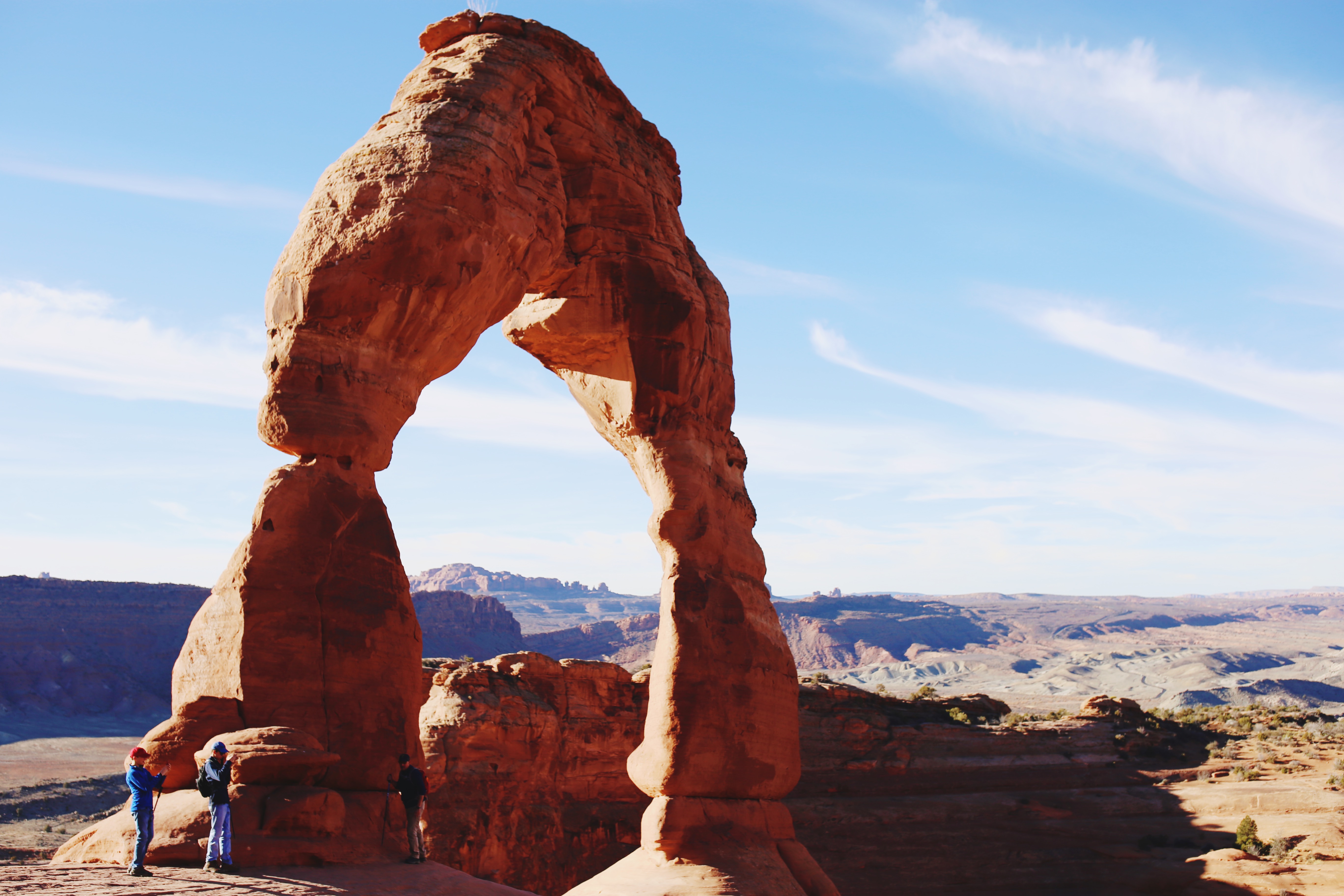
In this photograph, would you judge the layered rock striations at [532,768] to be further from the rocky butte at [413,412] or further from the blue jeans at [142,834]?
the blue jeans at [142,834]

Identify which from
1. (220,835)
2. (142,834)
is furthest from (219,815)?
(142,834)

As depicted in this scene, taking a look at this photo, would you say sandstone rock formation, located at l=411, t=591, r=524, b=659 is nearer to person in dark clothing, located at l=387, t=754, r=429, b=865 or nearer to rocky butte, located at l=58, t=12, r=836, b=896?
rocky butte, located at l=58, t=12, r=836, b=896

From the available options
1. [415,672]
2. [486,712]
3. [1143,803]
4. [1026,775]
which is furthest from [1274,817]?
[415,672]

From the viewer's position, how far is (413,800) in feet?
26.1

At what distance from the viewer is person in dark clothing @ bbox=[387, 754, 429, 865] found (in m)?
7.90

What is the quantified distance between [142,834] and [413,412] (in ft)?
13.5

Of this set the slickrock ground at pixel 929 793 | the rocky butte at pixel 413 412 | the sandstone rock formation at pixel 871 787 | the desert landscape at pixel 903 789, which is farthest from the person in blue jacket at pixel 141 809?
the slickrock ground at pixel 929 793

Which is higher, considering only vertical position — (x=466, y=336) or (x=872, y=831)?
(x=466, y=336)

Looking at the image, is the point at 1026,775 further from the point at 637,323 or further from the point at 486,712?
the point at 637,323

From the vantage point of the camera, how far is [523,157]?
35.2 feet

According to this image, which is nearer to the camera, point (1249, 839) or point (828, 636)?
point (1249, 839)

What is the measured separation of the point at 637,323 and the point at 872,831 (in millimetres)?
16974

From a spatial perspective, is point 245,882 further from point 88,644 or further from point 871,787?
point 88,644

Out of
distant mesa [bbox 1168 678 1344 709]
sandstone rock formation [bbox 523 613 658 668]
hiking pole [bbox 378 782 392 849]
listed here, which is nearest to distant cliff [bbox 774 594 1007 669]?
sandstone rock formation [bbox 523 613 658 668]
